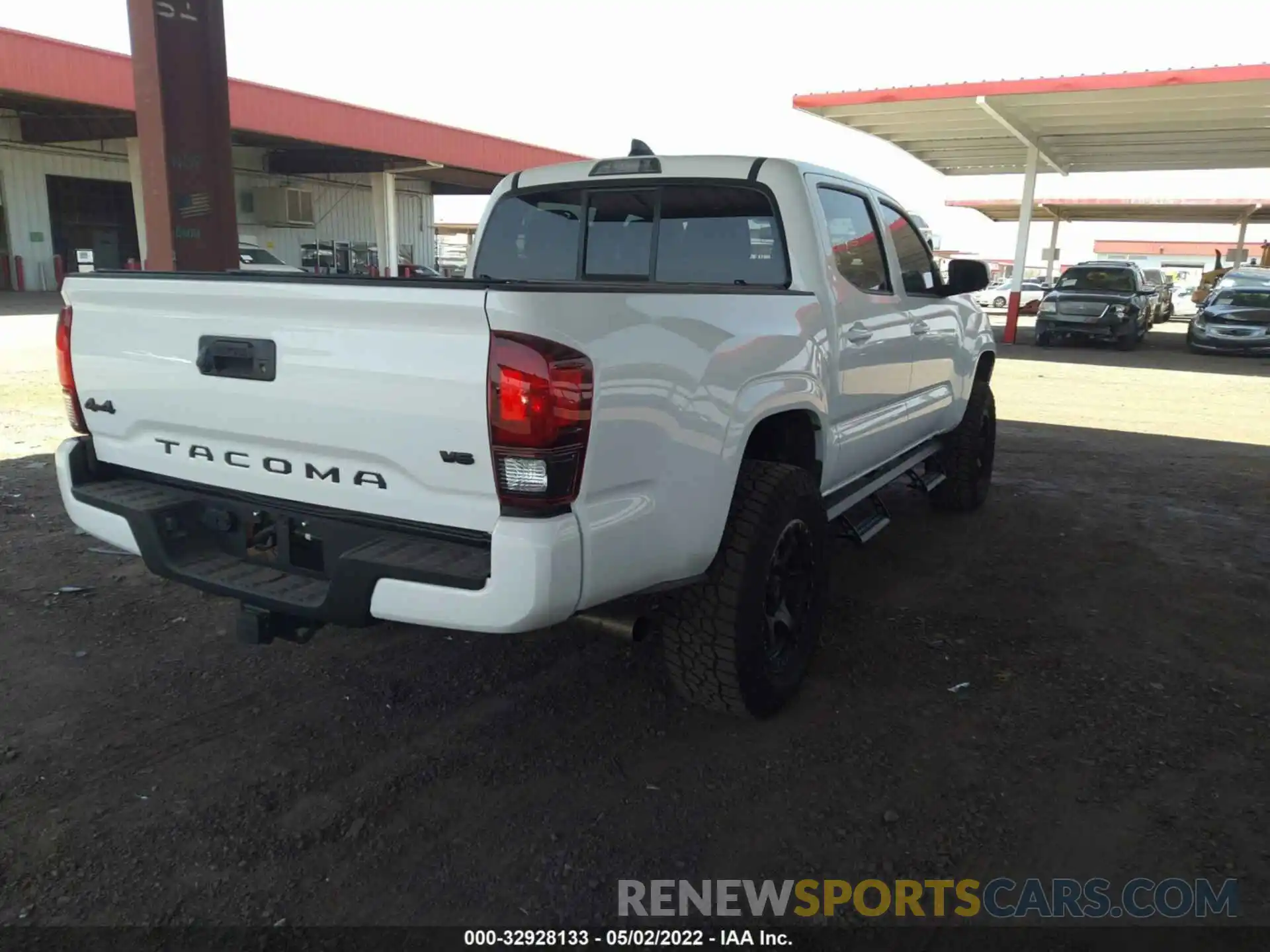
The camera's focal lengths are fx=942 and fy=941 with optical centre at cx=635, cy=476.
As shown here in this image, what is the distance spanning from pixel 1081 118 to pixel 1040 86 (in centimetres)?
321

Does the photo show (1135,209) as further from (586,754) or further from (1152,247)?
(1152,247)

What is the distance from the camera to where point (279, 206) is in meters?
28.2

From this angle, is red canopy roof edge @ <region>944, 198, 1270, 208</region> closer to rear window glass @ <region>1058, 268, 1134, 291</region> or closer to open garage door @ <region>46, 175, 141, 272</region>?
rear window glass @ <region>1058, 268, 1134, 291</region>

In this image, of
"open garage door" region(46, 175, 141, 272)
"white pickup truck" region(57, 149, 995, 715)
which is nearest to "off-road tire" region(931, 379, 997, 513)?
"white pickup truck" region(57, 149, 995, 715)

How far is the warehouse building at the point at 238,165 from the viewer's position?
19672 mm

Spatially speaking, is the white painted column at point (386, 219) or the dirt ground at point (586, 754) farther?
the white painted column at point (386, 219)

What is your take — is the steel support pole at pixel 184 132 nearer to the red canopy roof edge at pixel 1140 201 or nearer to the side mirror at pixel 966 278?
the side mirror at pixel 966 278

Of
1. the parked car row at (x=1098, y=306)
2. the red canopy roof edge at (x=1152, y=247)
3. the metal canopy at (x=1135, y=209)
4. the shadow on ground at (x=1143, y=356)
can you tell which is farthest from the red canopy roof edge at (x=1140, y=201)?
the red canopy roof edge at (x=1152, y=247)

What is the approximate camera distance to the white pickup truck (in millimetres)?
2381

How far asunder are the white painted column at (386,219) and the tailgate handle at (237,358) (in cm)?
2595

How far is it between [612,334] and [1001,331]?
948 inches

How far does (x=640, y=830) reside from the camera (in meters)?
2.70

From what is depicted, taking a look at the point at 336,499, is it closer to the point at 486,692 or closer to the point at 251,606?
the point at 251,606

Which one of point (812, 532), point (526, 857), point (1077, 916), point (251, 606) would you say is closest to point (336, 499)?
point (251, 606)
